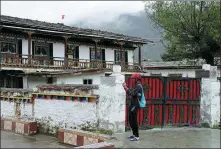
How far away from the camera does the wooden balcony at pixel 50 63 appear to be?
2348cm

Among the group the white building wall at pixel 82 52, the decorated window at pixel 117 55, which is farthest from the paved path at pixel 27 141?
the decorated window at pixel 117 55

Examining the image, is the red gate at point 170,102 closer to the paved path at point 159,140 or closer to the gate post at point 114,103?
the paved path at point 159,140

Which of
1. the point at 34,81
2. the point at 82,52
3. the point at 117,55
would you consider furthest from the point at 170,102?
the point at 117,55

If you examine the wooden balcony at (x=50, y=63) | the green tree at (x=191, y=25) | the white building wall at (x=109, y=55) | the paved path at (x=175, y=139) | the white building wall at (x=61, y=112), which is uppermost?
the green tree at (x=191, y=25)

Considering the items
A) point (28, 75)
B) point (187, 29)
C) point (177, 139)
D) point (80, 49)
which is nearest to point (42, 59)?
point (28, 75)

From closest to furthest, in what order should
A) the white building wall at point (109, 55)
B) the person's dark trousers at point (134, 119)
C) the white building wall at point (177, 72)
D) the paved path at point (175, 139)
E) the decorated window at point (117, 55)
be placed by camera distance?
the paved path at point (175, 139) → the person's dark trousers at point (134, 119) → the white building wall at point (109, 55) → the decorated window at point (117, 55) → the white building wall at point (177, 72)

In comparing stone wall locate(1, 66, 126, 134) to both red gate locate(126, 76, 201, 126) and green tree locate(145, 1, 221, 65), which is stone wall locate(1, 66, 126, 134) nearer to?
red gate locate(126, 76, 201, 126)

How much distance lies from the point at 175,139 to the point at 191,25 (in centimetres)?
2246

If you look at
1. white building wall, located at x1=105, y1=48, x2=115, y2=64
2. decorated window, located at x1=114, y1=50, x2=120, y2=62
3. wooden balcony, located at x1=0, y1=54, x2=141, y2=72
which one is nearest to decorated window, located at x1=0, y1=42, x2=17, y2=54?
wooden balcony, located at x1=0, y1=54, x2=141, y2=72

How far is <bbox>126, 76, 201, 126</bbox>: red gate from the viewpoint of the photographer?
389 inches

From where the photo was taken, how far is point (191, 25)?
96.3 feet

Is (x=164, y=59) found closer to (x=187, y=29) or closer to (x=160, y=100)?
(x=187, y=29)

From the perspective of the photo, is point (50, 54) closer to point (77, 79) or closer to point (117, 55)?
point (77, 79)

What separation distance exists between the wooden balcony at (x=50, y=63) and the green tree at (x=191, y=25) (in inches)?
186
